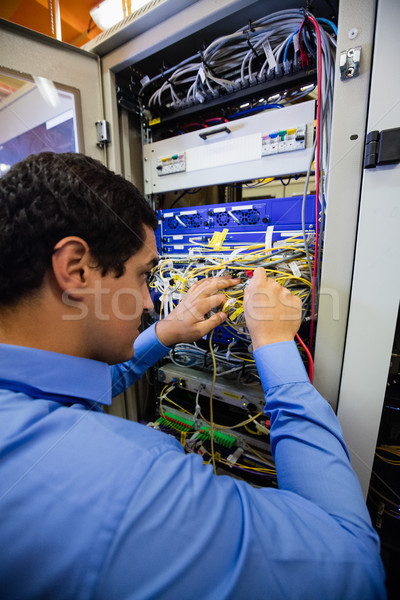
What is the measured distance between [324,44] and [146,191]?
0.84m

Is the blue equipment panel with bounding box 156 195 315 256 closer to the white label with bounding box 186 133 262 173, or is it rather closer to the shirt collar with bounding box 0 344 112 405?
the white label with bounding box 186 133 262 173

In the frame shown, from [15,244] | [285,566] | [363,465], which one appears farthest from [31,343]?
[363,465]

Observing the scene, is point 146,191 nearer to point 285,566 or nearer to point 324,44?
point 324,44

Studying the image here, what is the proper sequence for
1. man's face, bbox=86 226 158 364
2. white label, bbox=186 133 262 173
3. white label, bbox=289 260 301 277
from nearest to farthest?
man's face, bbox=86 226 158 364 < white label, bbox=289 260 301 277 < white label, bbox=186 133 262 173

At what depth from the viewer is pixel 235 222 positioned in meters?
0.98

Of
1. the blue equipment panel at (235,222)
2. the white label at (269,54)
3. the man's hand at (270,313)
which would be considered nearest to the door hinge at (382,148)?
the blue equipment panel at (235,222)

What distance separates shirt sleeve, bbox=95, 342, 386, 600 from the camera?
0.29 m

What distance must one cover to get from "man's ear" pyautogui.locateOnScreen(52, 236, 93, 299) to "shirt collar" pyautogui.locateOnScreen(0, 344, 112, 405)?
0.13 m

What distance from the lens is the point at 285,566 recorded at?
0.32 meters

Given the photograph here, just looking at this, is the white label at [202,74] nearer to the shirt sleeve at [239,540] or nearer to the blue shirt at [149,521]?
the blue shirt at [149,521]

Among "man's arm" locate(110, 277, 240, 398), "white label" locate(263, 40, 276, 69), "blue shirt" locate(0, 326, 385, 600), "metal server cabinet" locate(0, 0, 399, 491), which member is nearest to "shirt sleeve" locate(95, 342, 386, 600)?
"blue shirt" locate(0, 326, 385, 600)

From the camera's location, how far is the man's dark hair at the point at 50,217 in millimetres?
474

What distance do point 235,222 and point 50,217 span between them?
26.5 inches

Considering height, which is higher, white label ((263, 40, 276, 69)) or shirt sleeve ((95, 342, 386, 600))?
white label ((263, 40, 276, 69))
